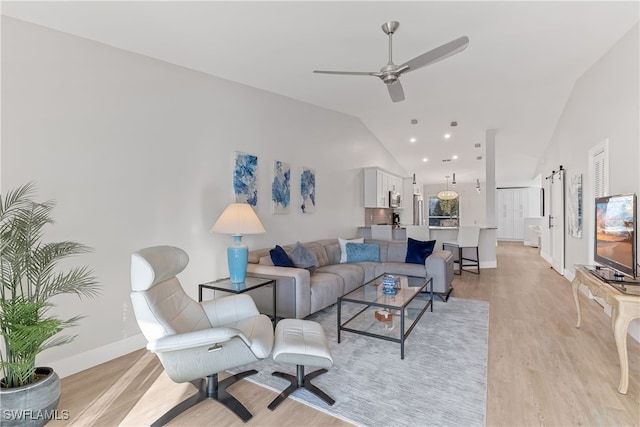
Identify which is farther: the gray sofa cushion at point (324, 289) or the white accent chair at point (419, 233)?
the white accent chair at point (419, 233)

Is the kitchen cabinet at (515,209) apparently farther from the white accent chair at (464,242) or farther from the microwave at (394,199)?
the white accent chair at (464,242)

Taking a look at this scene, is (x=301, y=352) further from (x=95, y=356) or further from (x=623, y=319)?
(x=623, y=319)

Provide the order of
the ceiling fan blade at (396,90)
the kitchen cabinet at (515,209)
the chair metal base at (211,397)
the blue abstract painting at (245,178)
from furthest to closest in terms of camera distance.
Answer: the kitchen cabinet at (515,209), the blue abstract painting at (245,178), the ceiling fan blade at (396,90), the chair metal base at (211,397)

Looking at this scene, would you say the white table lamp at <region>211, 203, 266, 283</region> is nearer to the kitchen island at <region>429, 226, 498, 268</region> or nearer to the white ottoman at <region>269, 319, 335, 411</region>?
the white ottoman at <region>269, 319, 335, 411</region>

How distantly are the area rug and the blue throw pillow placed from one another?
1.74m

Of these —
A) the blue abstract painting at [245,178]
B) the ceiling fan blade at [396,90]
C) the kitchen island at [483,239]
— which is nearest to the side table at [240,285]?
the blue abstract painting at [245,178]

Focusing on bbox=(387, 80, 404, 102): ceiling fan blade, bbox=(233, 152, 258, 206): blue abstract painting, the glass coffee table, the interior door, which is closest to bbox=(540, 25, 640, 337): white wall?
the interior door

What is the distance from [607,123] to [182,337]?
16.8 ft

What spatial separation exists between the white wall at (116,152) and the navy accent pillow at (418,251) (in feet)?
7.48

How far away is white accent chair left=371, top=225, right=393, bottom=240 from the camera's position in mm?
6547

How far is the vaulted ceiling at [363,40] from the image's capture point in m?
2.56

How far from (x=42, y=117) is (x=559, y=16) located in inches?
179

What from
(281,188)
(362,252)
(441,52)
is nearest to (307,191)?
(281,188)

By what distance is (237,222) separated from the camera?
10.4 ft
